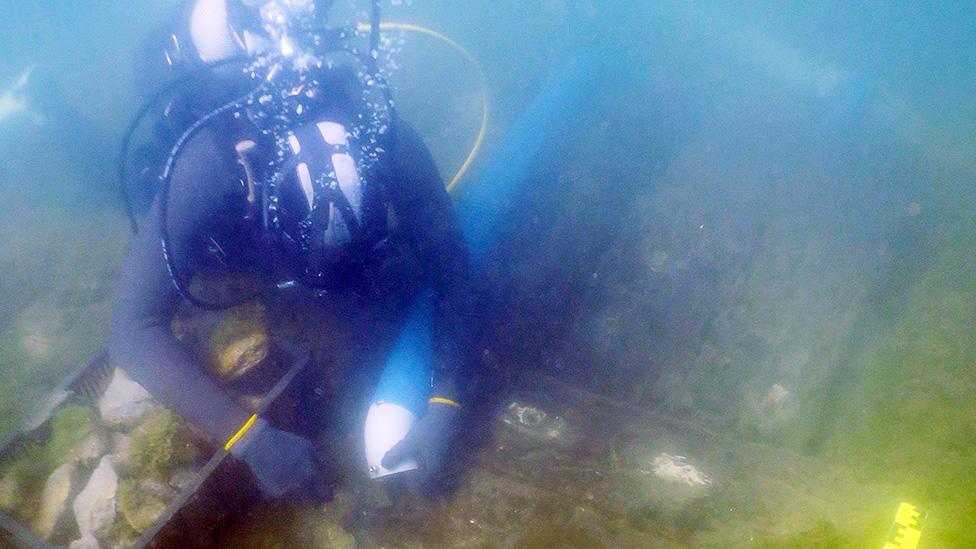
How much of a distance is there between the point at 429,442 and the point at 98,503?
5.62 feet

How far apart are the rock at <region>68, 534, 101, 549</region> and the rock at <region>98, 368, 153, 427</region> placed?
0.71 metres

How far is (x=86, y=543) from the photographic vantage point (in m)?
2.43

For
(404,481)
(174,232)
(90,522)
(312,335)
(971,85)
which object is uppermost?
(971,85)

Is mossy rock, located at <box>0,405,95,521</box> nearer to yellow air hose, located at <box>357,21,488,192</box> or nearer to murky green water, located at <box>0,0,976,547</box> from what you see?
murky green water, located at <box>0,0,976,547</box>

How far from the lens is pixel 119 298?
288 centimetres

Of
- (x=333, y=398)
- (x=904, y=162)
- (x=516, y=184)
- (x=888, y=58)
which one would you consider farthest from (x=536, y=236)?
(x=888, y=58)

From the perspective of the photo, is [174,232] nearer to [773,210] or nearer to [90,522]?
[90,522]

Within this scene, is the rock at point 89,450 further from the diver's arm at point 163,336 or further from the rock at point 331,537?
the rock at point 331,537

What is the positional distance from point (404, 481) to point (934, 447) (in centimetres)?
279

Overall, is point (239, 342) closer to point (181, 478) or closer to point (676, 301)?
point (181, 478)

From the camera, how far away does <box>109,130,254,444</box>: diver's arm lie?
2.71 m

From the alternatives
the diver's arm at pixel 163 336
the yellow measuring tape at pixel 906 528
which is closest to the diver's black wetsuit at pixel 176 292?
the diver's arm at pixel 163 336

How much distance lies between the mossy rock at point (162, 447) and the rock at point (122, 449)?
6 centimetres

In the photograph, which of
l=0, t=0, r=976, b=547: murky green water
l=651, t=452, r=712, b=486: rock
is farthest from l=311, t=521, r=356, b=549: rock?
l=651, t=452, r=712, b=486: rock
